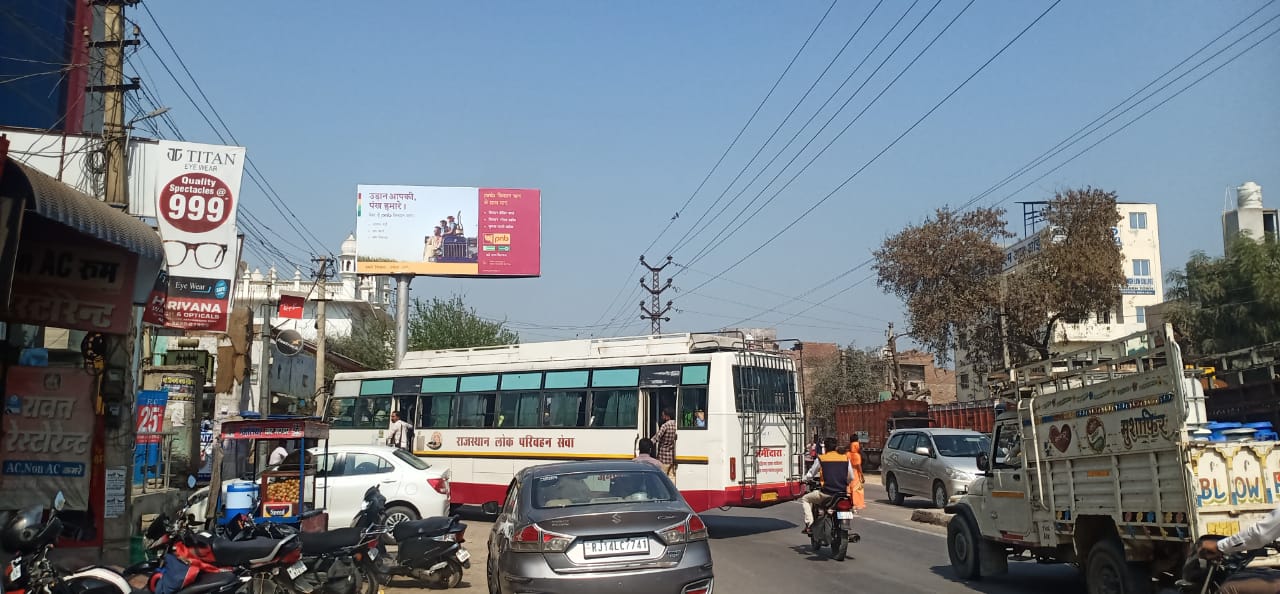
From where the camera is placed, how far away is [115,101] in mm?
15172

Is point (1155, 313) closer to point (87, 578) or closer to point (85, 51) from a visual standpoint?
point (85, 51)

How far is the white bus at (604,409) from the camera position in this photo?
15.9 metres

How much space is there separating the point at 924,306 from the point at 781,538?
1795cm

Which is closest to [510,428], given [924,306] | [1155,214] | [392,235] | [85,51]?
[85,51]

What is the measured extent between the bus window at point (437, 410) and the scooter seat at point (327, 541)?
434 inches

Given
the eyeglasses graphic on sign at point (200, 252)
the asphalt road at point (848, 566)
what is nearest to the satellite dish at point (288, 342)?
the eyeglasses graphic on sign at point (200, 252)

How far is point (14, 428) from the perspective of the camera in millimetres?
9133

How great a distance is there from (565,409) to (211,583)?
11.1 metres

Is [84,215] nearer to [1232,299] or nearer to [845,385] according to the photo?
[1232,299]

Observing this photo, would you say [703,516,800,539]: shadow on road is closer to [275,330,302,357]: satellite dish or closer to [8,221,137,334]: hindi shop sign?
[8,221,137,334]: hindi shop sign

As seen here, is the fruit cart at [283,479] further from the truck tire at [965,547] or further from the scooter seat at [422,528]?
the truck tire at [965,547]

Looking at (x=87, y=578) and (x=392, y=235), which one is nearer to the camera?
(x=87, y=578)

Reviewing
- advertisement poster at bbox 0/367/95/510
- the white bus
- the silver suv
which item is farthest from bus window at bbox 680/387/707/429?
advertisement poster at bbox 0/367/95/510

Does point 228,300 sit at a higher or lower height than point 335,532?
higher
